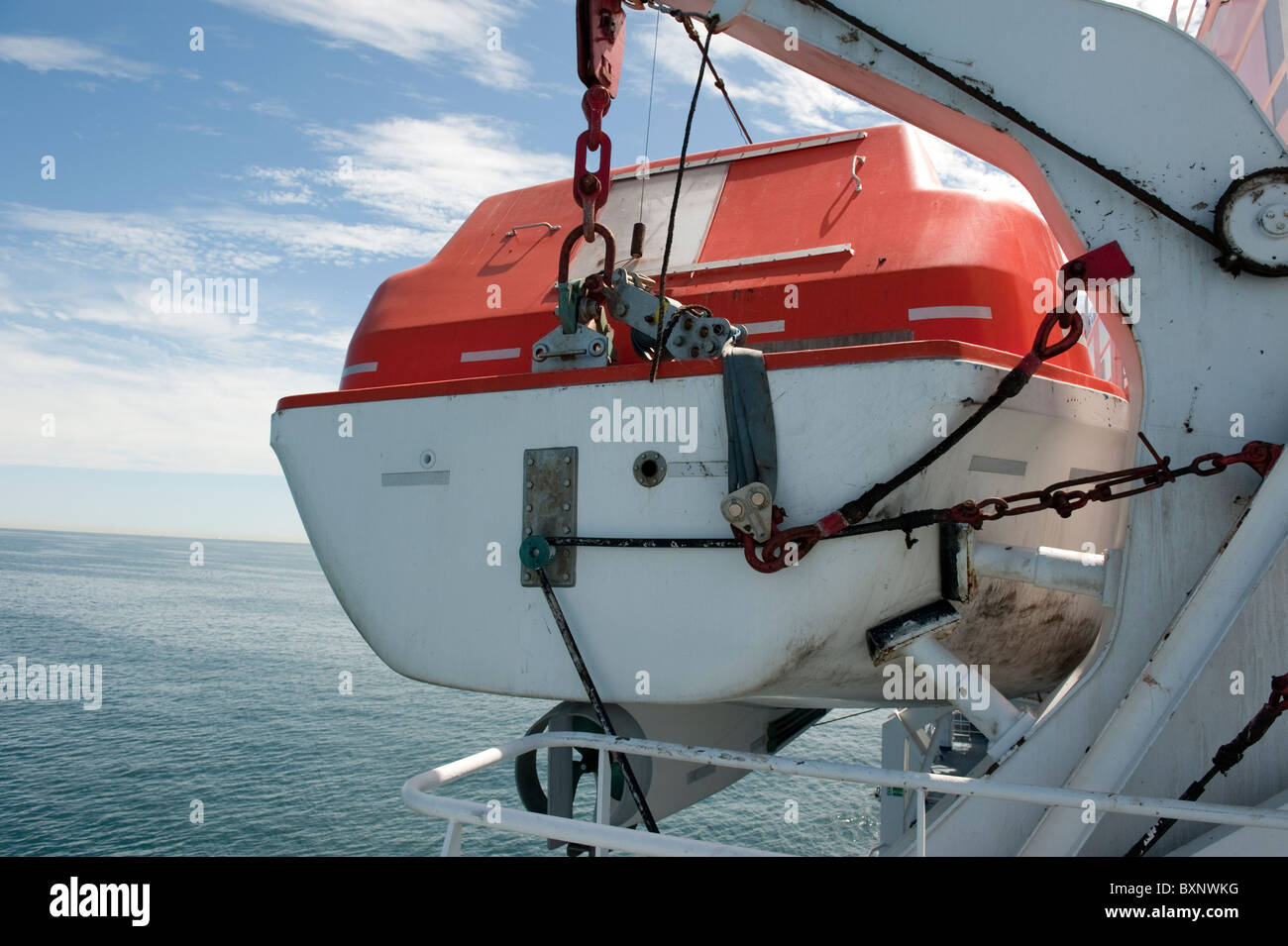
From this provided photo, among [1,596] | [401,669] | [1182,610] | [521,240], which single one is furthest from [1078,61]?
[1,596]

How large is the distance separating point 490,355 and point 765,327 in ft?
4.69

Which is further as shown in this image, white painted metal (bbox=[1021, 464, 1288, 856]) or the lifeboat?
the lifeboat

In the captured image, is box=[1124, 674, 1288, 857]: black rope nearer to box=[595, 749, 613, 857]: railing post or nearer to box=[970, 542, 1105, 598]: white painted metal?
box=[970, 542, 1105, 598]: white painted metal

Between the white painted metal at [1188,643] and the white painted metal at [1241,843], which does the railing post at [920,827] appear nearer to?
the white painted metal at [1188,643]

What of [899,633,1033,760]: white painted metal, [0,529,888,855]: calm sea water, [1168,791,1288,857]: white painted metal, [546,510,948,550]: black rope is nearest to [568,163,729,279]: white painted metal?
[546,510,948,550]: black rope

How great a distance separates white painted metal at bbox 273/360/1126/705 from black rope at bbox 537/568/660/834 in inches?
2.5

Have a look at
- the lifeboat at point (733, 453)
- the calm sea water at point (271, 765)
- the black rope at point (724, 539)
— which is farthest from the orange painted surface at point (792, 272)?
the calm sea water at point (271, 765)

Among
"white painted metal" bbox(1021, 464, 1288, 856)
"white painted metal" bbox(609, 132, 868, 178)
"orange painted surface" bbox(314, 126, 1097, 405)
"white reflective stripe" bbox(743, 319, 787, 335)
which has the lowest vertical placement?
"white painted metal" bbox(1021, 464, 1288, 856)

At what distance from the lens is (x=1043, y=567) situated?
2830 millimetres

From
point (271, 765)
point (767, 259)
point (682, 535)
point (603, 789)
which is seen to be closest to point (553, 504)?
point (682, 535)

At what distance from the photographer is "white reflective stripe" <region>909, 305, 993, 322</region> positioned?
340cm

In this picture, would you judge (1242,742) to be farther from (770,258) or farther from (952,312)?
(770,258)

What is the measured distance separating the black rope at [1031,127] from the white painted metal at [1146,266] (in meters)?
0.02

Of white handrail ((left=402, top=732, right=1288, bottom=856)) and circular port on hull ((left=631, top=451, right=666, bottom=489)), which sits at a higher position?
circular port on hull ((left=631, top=451, right=666, bottom=489))
